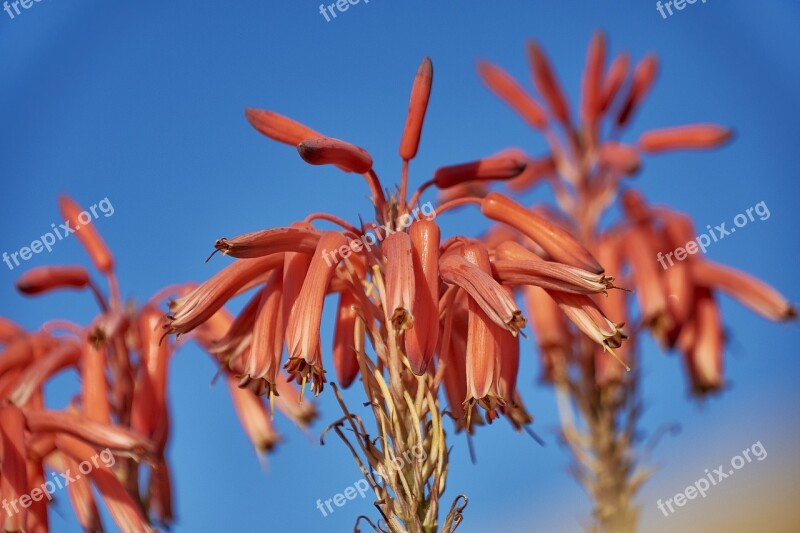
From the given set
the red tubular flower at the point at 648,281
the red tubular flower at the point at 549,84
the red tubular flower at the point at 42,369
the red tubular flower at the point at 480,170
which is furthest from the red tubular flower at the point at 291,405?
the red tubular flower at the point at 549,84

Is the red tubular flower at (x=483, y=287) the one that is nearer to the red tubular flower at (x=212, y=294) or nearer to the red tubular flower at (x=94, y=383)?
the red tubular flower at (x=212, y=294)

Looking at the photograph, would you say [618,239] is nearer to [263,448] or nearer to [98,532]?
[263,448]

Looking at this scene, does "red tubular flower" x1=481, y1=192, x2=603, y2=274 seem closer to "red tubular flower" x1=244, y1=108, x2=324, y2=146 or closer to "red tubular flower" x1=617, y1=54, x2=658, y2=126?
"red tubular flower" x1=244, y1=108, x2=324, y2=146

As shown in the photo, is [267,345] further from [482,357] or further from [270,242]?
[482,357]

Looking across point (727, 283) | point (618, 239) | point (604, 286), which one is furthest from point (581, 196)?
point (604, 286)

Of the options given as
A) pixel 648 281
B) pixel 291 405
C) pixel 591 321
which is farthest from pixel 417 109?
pixel 648 281

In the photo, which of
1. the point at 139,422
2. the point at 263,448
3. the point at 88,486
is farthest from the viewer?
the point at 263,448
